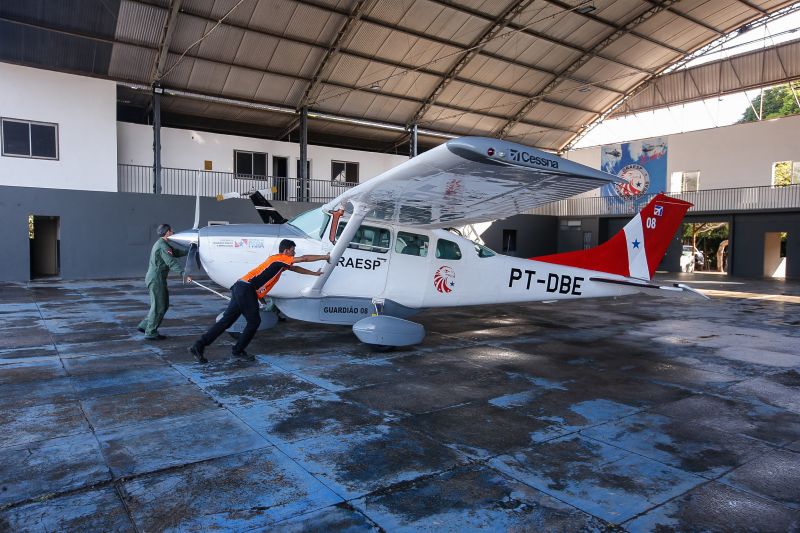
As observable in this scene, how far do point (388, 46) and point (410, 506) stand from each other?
22.4 m

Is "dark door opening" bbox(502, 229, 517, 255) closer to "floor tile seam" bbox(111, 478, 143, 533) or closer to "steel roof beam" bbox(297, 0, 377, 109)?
"steel roof beam" bbox(297, 0, 377, 109)

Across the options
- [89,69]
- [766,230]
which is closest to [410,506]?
[89,69]

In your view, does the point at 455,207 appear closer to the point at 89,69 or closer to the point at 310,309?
the point at 310,309

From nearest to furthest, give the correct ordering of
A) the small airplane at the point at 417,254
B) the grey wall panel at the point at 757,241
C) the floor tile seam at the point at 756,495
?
1. the floor tile seam at the point at 756,495
2. the small airplane at the point at 417,254
3. the grey wall panel at the point at 757,241

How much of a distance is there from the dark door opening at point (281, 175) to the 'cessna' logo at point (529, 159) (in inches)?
863

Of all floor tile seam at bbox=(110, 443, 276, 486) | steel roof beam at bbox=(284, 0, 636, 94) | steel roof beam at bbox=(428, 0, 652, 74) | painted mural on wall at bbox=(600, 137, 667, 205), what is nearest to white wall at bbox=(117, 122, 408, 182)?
steel roof beam at bbox=(284, 0, 636, 94)

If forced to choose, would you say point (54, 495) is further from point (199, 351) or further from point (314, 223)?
point (314, 223)

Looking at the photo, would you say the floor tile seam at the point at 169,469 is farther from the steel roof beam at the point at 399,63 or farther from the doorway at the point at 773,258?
the doorway at the point at 773,258

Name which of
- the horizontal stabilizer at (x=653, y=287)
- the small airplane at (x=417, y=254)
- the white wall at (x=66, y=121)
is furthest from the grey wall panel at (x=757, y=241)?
the white wall at (x=66, y=121)

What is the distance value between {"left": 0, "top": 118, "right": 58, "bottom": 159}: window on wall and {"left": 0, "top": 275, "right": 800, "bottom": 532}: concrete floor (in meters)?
13.5

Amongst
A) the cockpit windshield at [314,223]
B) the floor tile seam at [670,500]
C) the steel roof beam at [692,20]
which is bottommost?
the floor tile seam at [670,500]

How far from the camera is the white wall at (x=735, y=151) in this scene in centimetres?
2716

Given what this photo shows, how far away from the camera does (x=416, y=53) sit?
23.2m

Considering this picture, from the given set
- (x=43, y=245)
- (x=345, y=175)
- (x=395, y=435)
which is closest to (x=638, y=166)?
(x=345, y=175)
